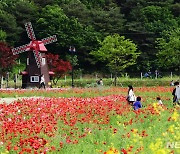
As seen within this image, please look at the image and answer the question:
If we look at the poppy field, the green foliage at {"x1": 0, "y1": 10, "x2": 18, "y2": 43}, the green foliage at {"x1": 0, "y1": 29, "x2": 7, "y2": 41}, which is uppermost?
the green foliage at {"x1": 0, "y1": 10, "x2": 18, "y2": 43}

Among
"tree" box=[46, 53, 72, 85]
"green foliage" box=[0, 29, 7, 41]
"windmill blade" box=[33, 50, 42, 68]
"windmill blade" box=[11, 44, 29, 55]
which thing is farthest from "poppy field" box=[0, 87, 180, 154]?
"green foliage" box=[0, 29, 7, 41]

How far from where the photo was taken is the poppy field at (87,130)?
7.46 m

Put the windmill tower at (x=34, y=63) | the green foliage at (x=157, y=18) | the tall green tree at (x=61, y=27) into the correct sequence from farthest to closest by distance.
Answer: the green foliage at (x=157, y=18)
the tall green tree at (x=61, y=27)
the windmill tower at (x=34, y=63)

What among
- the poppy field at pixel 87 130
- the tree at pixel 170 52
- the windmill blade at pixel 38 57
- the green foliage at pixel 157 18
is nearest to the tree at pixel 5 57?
the windmill blade at pixel 38 57

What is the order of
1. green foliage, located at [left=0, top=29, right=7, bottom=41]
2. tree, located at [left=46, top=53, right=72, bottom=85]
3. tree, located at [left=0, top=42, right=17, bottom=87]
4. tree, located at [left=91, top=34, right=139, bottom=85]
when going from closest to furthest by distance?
tree, located at [left=0, top=42, right=17, bottom=87] → tree, located at [left=46, top=53, right=72, bottom=85] → tree, located at [left=91, top=34, right=139, bottom=85] → green foliage, located at [left=0, top=29, right=7, bottom=41]

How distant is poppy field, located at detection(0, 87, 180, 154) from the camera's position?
24.5 ft

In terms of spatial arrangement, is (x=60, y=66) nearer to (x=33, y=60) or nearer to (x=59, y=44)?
(x=33, y=60)

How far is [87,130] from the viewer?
980 centimetres

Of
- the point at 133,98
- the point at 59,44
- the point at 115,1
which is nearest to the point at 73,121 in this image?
the point at 133,98

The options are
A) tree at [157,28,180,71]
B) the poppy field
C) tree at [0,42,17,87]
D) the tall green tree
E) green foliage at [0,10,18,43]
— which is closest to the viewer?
the poppy field

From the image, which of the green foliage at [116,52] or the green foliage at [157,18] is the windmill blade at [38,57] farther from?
the green foliage at [157,18]

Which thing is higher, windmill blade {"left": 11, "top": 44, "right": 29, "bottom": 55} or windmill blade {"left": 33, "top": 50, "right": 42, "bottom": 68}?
windmill blade {"left": 11, "top": 44, "right": 29, "bottom": 55}

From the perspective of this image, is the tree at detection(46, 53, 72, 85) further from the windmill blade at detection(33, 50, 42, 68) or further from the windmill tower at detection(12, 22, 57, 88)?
the windmill blade at detection(33, 50, 42, 68)

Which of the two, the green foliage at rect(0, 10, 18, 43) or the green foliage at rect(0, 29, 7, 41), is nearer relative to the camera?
the green foliage at rect(0, 29, 7, 41)
